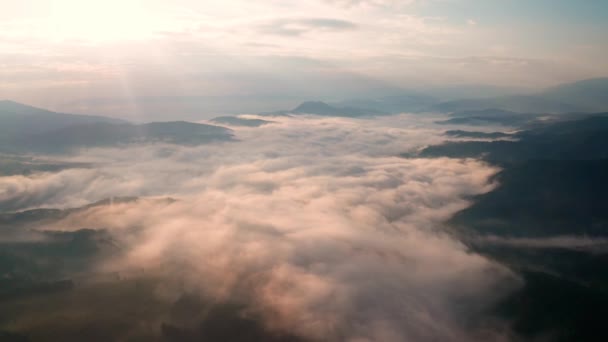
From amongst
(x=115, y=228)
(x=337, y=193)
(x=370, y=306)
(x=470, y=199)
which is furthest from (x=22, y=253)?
(x=470, y=199)

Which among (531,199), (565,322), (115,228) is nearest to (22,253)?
(115,228)

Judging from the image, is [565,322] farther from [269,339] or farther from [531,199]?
[531,199]

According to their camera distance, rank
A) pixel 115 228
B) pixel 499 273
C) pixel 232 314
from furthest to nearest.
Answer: pixel 115 228
pixel 499 273
pixel 232 314

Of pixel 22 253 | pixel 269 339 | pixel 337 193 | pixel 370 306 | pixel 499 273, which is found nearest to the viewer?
pixel 269 339

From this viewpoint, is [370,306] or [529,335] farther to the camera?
[370,306]

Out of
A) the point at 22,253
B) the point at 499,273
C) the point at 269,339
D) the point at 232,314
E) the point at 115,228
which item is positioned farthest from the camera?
the point at 115,228

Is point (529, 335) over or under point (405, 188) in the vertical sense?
under

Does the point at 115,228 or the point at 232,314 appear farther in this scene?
the point at 115,228

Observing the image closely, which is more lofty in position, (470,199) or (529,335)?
(470,199)

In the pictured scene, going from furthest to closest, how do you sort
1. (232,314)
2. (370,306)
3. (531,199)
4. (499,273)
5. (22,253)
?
1. (531,199)
2. (22,253)
3. (499,273)
4. (370,306)
5. (232,314)

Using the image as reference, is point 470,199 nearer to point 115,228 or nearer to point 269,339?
point 269,339
